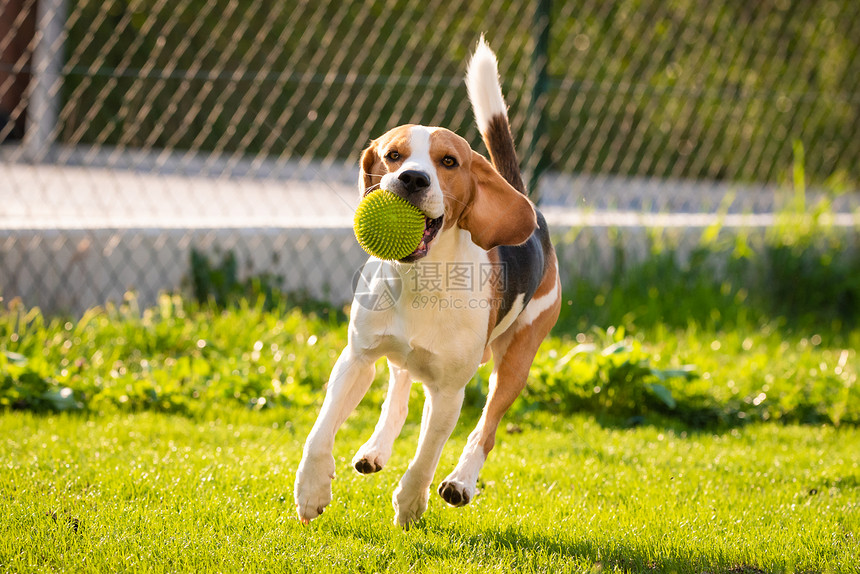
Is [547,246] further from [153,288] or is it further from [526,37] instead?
[526,37]

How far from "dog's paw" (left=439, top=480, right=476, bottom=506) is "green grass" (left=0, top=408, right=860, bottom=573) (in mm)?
98

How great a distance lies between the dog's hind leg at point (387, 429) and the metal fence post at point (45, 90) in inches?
204

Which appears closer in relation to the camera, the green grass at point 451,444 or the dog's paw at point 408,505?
the green grass at point 451,444

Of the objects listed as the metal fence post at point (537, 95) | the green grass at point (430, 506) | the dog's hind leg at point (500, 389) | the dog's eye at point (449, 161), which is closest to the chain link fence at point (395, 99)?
the metal fence post at point (537, 95)

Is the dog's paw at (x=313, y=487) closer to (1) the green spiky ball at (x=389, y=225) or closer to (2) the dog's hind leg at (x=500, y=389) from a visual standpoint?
(2) the dog's hind leg at (x=500, y=389)

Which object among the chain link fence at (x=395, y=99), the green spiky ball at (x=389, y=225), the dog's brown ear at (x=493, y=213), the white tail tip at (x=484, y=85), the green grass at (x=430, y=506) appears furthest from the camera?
the chain link fence at (x=395, y=99)

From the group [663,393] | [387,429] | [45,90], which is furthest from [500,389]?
[45,90]

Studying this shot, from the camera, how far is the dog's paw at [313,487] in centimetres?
278

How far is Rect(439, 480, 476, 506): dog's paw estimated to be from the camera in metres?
2.97

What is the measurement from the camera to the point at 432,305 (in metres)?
2.83

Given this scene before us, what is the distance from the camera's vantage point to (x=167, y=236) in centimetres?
553

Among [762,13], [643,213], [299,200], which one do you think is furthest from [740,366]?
[762,13]

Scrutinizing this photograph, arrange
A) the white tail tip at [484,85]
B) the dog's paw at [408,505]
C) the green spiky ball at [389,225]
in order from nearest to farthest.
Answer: the green spiky ball at [389,225] < the dog's paw at [408,505] < the white tail tip at [484,85]

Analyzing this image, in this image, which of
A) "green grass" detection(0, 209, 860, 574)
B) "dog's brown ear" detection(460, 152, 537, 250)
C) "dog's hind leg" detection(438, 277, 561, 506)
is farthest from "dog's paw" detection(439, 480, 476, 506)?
"dog's brown ear" detection(460, 152, 537, 250)
